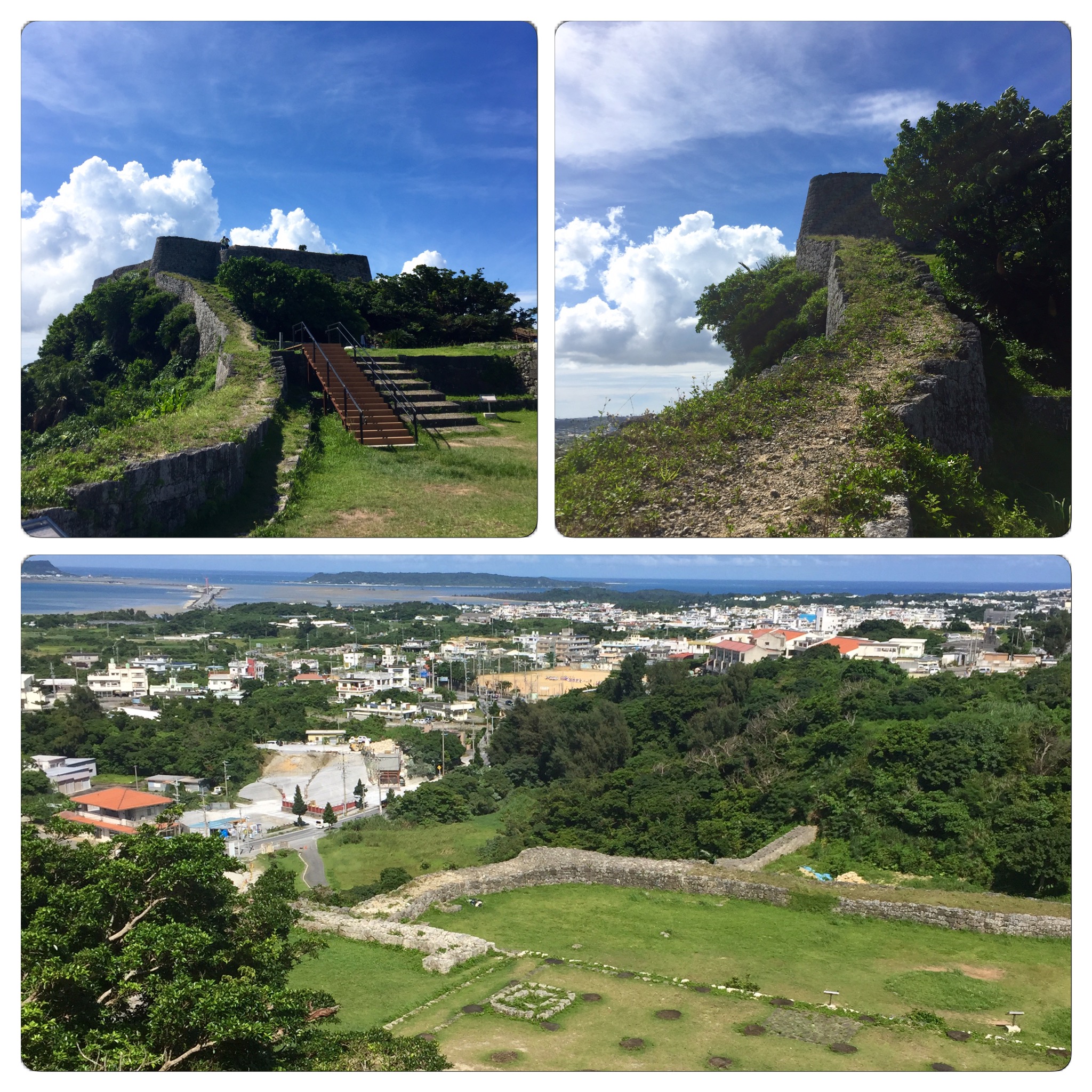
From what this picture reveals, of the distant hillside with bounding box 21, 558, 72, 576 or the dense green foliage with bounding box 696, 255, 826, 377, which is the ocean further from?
the dense green foliage with bounding box 696, 255, 826, 377

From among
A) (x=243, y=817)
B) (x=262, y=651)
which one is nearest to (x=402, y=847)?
(x=243, y=817)

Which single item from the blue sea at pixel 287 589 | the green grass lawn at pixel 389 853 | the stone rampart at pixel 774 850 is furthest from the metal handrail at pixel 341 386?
the stone rampart at pixel 774 850

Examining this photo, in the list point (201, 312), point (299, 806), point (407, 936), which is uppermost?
point (201, 312)

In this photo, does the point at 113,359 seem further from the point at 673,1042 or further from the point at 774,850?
the point at 774,850

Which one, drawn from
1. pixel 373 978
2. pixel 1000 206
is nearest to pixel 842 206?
pixel 1000 206

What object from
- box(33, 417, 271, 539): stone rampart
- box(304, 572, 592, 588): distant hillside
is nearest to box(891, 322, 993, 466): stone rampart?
box(304, 572, 592, 588): distant hillside

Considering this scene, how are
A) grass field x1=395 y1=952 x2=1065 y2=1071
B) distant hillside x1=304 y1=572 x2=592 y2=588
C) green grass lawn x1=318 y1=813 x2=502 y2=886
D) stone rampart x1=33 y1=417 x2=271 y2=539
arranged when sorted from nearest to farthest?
stone rampart x1=33 y1=417 x2=271 y2=539 → grass field x1=395 y1=952 x2=1065 y2=1071 → distant hillside x1=304 y1=572 x2=592 y2=588 → green grass lawn x1=318 y1=813 x2=502 y2=886
